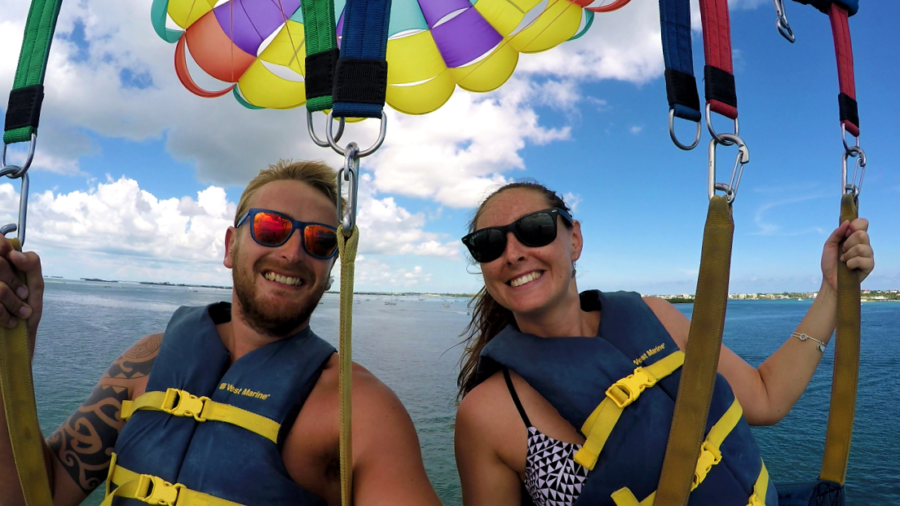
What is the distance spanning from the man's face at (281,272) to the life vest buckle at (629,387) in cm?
155

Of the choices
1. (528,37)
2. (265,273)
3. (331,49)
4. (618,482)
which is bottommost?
(618,482)

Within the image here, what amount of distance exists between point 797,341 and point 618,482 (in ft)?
5.18

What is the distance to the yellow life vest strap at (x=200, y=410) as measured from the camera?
197cm

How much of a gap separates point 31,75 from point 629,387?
2871mm

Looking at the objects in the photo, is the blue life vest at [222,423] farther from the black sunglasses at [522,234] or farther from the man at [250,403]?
the black sunglasses at [522,234]

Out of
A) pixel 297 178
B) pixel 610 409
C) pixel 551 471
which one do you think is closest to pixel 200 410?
pixel 297 178

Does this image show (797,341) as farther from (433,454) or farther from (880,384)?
(880,384)

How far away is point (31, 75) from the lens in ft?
5.94

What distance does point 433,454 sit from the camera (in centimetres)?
699

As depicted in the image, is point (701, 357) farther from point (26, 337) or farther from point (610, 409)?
point (26, 337)

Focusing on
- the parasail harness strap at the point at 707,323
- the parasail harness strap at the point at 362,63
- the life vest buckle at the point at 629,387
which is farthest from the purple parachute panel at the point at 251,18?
the life vest buckle at the point at 629,387

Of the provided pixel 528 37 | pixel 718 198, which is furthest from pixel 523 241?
pixel 528 37

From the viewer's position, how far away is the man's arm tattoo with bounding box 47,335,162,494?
2279 millimetres

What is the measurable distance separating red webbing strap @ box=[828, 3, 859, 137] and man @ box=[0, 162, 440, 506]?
8.53 feet
